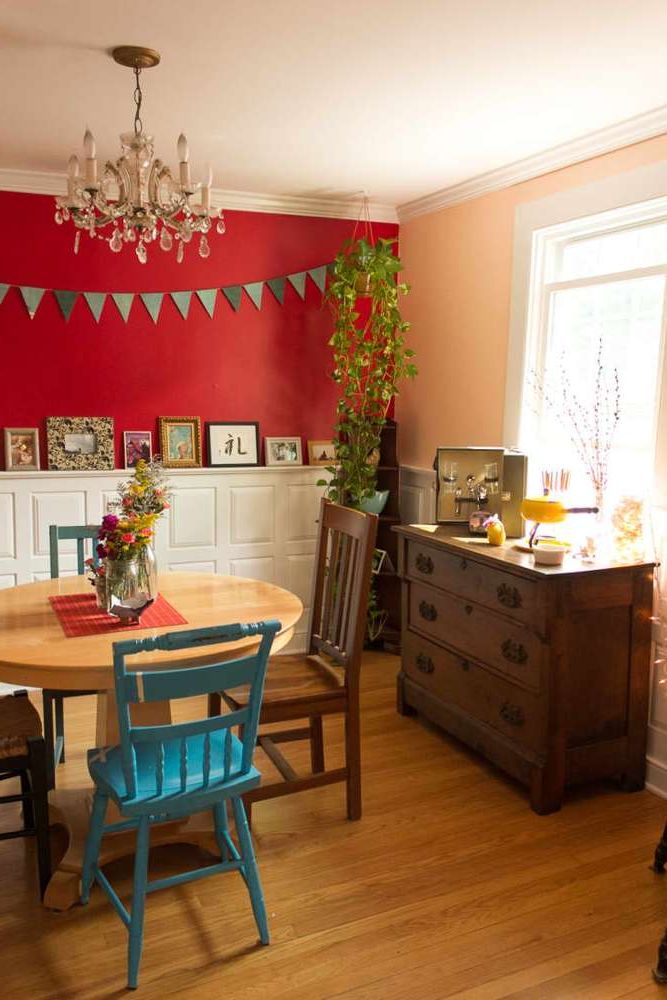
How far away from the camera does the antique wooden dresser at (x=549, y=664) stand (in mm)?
2820

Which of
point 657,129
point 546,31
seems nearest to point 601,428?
point 657,129

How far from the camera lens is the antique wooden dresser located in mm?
2820

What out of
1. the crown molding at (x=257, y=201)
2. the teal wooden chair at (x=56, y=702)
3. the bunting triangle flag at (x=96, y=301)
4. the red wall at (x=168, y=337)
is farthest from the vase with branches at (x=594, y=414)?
the bunting triangle flag at (x=96, y=301)

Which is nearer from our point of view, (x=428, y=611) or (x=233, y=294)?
(x=428, y=611)

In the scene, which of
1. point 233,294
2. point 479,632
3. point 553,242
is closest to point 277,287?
point 233,294

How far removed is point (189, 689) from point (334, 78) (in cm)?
205

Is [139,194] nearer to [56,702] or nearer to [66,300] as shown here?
[66,300]

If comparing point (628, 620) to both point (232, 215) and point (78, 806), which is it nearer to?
point (78, 806)

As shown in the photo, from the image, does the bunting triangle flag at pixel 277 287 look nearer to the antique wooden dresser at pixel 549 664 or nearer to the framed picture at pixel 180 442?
the framed picture at pixel 180 442

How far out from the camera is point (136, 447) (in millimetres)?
4273

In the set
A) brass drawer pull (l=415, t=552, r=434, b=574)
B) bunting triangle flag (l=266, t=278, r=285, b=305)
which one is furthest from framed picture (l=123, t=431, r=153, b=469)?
brass drawer pull (l=415, t=552, r=434, b=574)

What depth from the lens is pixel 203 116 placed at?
3.10 metres

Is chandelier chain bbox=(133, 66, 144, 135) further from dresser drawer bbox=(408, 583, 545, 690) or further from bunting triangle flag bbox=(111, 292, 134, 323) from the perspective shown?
dresser drawer bbox=(408, 583, 545, 690)

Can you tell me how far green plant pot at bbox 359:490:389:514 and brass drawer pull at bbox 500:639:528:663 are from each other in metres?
1.50
